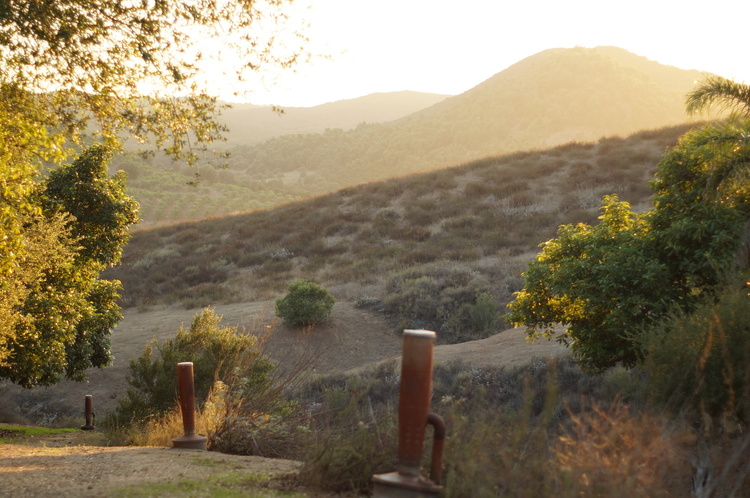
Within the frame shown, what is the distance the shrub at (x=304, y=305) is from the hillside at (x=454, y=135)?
177 ft

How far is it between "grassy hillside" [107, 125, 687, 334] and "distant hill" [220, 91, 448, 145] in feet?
355

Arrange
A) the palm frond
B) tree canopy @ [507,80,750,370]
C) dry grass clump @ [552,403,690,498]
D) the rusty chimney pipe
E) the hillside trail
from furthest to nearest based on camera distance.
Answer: the palm frond
tree canopy @ [507,80,750,370]
the hillside trail
the rusty chimney pipe
dry grass clump @ [552,403,690,498]

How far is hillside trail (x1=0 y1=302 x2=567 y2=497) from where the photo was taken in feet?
20.0

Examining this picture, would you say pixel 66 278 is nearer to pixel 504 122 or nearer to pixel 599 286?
pixel 599 286

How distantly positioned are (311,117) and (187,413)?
175 meters

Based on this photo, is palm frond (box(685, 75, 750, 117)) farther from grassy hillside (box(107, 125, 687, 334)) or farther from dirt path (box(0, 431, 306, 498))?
grassy hillside (box(107, 125, 687, 334))

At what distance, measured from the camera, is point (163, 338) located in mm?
25547

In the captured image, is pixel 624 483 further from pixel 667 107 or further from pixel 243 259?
pixel 667 107

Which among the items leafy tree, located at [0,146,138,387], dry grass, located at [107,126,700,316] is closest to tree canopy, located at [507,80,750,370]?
leafy tree, located at [0,146,138,387]

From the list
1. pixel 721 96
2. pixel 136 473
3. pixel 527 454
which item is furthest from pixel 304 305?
pixel 527 454

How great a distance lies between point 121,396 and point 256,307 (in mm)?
8509

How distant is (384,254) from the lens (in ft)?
114

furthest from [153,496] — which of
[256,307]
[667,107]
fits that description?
[667,107]

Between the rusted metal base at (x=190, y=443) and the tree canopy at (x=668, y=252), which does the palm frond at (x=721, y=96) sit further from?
the rusted metal base at (x=190, y=443)
